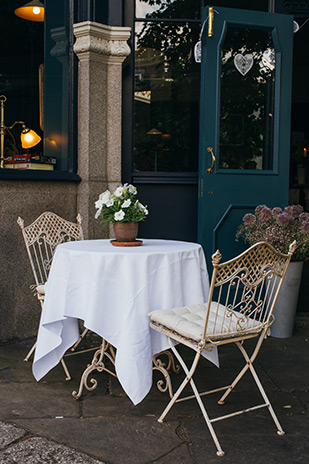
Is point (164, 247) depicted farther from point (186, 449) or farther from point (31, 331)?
point (31, 331)

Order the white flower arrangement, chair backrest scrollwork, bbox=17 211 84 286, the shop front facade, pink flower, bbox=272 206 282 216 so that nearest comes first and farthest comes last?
the white flower arrangement
chair backrest scrollwork, bbox=17 211 84 286
pink flower, bbox=272 206 282 216
the shop front facade

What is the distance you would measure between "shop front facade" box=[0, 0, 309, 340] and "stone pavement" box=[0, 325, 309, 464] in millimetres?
1304

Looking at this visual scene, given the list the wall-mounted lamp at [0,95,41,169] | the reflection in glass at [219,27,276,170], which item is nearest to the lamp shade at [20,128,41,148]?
the wall-mounted lamp at [0,95,41,169]

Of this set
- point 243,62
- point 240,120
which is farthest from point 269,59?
point 240,120

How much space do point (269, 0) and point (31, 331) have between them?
3865 millimetres

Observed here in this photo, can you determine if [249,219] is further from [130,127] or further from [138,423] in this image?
[138,423]

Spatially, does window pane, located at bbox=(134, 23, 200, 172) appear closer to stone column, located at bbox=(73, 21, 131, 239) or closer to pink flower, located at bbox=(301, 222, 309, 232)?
stone column, located at bbox=(73, 21, 131, 239)

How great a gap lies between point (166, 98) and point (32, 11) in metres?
1.70

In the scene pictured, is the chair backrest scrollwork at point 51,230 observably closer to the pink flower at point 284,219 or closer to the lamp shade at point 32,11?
the pink flower at point 284,219

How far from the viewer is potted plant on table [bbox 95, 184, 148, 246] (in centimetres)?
343

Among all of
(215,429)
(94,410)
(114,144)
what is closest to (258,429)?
(215,429)

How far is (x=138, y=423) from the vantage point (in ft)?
9.78

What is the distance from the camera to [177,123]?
5.39 metres

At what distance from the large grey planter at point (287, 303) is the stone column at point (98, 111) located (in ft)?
5.56
